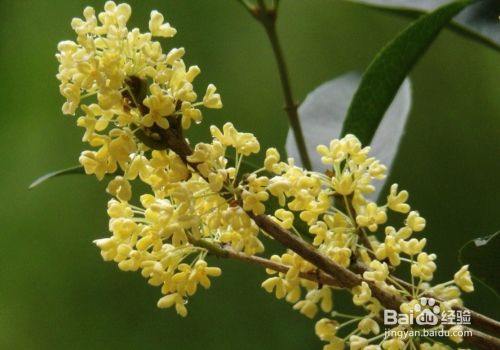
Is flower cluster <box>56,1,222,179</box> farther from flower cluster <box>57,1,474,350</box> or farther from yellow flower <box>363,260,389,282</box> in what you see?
yellow flower <box>363,260,389,282</box>

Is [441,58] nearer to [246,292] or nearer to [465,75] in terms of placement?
[465,75]

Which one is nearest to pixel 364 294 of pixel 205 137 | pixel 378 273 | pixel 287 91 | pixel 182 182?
pixel 378 273

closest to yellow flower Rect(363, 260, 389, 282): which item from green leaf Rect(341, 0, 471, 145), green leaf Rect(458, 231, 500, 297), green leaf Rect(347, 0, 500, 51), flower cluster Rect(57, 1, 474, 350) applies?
flower cluster Rect(57, 1, 474, 350)

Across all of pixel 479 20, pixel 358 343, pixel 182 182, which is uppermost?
pixel 479 20

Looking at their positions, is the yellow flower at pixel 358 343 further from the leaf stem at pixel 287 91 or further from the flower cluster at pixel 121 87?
the leaf stem at pixel 287 91

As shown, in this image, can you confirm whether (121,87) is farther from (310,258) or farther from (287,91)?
(287,91)

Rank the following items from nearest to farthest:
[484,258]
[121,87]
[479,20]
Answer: [121,87] → [484,258] → [479,20]

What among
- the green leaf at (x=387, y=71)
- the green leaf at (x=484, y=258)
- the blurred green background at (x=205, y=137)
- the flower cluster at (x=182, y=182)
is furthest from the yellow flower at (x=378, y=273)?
the blurred green background at (x=205, y=137)
